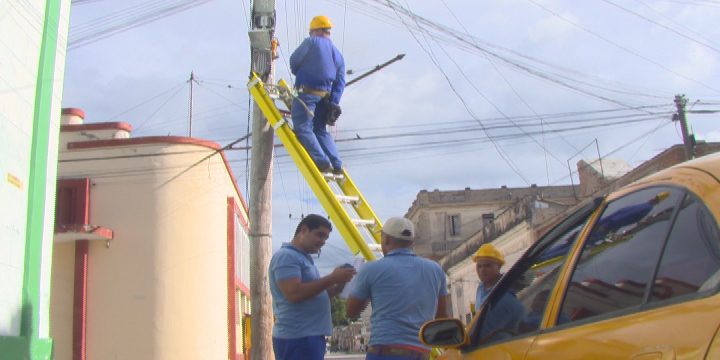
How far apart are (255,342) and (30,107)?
3.33 metres

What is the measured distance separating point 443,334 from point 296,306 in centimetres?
175

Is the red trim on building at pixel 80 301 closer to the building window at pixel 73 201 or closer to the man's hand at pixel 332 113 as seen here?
the building window at pixel 73 201

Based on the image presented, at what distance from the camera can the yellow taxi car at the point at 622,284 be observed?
1.89 metres

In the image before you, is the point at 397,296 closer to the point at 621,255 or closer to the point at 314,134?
the point at 621,255

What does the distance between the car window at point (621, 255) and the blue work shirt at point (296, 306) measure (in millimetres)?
2389

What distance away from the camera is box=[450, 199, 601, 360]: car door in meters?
2.80

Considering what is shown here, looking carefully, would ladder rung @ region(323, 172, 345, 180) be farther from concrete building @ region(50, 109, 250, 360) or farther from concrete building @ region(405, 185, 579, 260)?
concrete building @ region(405, 185, 579, 260)

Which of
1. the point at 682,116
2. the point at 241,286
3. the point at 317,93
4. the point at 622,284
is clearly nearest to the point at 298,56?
the point at 317,93

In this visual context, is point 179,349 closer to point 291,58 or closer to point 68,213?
point 68,213

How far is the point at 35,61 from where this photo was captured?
6.40m

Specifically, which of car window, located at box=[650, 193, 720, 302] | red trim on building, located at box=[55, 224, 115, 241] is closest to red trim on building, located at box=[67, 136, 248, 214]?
red trim on building, located at box=[55, 224, 115, 241]

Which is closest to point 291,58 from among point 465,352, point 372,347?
point 372,347

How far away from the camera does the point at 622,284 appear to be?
7.63 ft

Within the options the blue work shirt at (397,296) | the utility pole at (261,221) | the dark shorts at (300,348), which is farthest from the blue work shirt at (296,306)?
the utility pole at (261,221)
